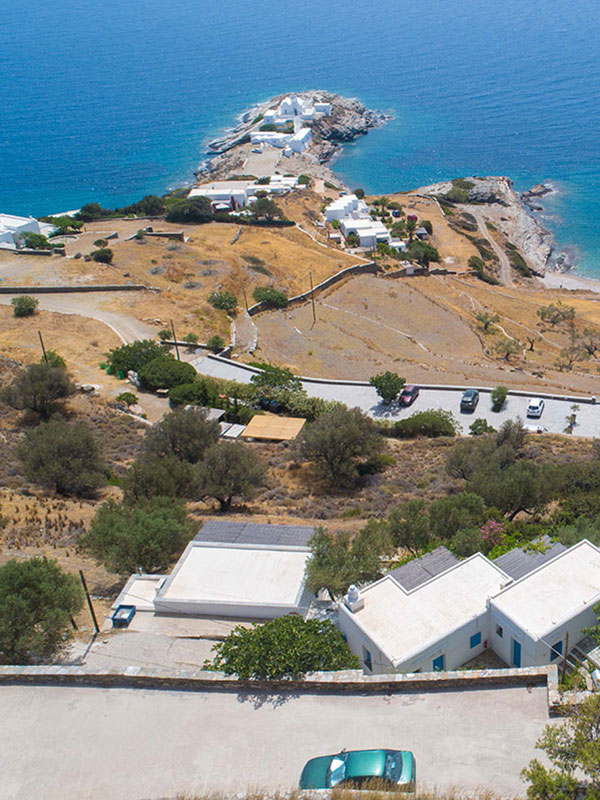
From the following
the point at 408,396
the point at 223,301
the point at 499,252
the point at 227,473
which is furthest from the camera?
the point at 499,252

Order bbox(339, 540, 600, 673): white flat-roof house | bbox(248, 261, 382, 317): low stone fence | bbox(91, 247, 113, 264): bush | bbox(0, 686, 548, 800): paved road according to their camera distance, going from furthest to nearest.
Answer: bbox(91, 247, 113, 264): bush → bbox(248, 261, 382, 317): low stone fence → bbox(339, 540, 600, 673): white flat-roof house → bbox(0, 686, 548, 800): paved road

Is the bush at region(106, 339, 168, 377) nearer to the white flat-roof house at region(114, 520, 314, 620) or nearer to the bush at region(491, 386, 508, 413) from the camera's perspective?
the bush at region(491, 386, 508, 413)

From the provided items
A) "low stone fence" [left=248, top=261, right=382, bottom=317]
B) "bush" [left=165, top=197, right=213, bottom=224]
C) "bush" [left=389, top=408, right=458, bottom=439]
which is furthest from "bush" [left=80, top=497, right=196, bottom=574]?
"bush" [left=165, top=197, right=213, bottom=224]

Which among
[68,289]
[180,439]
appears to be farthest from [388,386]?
[68,289]

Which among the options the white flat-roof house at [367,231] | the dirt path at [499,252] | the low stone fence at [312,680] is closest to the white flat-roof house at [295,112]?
the dirt path at [499,252]

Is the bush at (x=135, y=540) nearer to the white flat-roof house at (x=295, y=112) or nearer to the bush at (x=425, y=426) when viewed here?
the bush at (x=425, y=426)

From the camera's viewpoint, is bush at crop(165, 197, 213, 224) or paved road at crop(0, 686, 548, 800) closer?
paved road at crop(0, 686, 548, 800)

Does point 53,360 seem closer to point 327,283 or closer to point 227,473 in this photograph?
point 227,473
